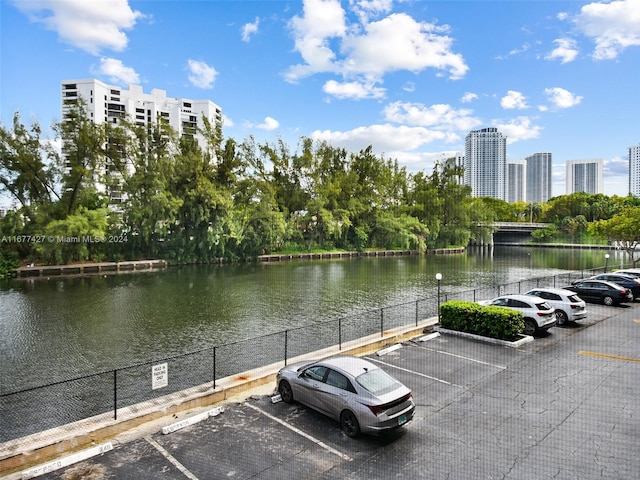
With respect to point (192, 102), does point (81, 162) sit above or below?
below

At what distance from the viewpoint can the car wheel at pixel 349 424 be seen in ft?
31.2

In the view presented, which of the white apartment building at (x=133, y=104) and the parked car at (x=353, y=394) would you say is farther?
the white apartment building at (x=133, y=104)

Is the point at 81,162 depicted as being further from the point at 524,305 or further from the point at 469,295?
the point at 524,305

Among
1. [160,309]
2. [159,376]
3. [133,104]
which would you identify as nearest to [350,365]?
[159,376]

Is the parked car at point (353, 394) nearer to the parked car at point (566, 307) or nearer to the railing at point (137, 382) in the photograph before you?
the railing at point (137, 382)

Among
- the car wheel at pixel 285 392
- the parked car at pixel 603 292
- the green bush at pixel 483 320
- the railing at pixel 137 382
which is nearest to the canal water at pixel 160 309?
the railing at pixel 137 382

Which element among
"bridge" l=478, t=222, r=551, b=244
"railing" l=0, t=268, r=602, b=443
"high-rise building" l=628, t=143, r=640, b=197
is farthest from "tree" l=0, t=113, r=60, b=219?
"high-rise building" l=628, t=143, r=640, b=197

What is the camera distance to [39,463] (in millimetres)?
8766

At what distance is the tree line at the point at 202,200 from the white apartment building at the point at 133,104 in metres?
41.1

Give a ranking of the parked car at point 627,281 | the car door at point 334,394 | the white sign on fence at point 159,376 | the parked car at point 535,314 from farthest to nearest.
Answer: the parked car at point 627,281, the parked car at point 535,314, the white sign on fence at point 159,376, the car door at point 334,394

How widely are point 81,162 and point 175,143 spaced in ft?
46.0

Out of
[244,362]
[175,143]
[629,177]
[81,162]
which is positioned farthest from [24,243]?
[629,177]

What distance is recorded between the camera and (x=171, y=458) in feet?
28.5

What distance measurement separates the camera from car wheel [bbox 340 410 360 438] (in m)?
9.52
